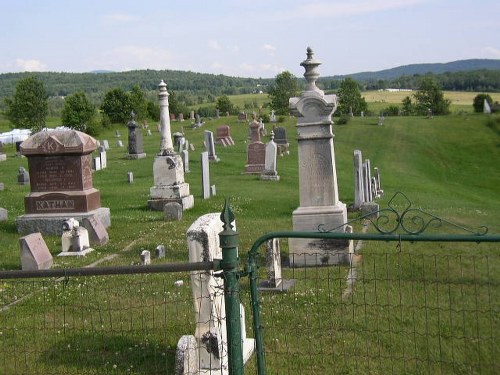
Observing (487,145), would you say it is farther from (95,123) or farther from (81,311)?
(81,311)

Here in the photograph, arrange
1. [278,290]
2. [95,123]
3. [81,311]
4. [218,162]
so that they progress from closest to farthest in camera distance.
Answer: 1. [81,311]
2. [278,290]
3. [218,162]
4. [95,123]

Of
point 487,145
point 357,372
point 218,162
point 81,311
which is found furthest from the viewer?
point 487,145

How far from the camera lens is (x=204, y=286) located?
639 centimetres

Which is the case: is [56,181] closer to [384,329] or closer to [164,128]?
[164,128]

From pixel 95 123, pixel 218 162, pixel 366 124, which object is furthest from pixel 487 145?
pixel 95 123

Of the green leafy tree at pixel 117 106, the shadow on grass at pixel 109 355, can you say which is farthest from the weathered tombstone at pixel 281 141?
the green leafy tree at pixel 117 106

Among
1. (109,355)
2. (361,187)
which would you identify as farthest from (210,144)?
(109,355)

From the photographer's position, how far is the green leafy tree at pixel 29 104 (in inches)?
2253

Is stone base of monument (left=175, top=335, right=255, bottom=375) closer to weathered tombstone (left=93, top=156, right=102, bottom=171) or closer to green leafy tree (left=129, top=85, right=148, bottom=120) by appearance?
weathered tombstone (left=93, top=156, right=102, bottom=171)

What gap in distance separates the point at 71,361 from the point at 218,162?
23.8 meters

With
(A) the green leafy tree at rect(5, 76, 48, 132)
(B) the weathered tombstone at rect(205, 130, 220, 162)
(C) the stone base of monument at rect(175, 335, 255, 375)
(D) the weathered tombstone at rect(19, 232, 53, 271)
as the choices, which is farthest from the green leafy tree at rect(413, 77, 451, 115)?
(C) the stone base of monument at rect(175, 335, 255, 375)

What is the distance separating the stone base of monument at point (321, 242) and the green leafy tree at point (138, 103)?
54.9 m

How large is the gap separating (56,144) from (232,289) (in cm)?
1065

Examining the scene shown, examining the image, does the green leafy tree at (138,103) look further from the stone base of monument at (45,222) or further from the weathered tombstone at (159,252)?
the weathered tombstone at (159,252)
